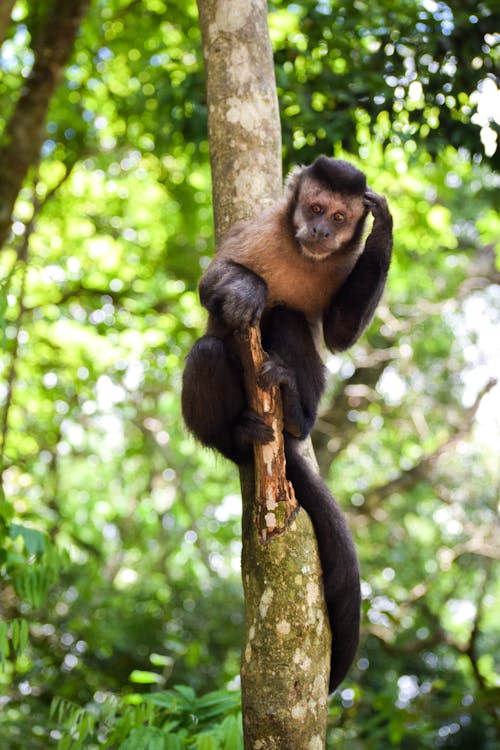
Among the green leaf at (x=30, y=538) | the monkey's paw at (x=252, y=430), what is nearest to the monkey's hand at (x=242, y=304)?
the monkey's paw at (x=252, y=430)

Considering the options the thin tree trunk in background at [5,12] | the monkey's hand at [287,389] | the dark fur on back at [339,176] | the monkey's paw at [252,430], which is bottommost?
the monkey's paw at [252,430]

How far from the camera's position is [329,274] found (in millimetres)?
3822

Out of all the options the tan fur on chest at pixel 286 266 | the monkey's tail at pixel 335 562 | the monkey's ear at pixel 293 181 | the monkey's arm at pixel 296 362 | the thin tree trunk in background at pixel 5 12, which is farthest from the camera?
the thin tree trunk in background at pixel 5 12

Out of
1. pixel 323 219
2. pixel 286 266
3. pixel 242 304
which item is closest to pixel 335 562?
pixel 242 304

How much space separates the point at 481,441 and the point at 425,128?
21.4 ft

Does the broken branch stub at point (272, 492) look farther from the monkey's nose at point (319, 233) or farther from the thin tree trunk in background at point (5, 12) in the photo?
the thin tree trunk in background at point (5, 12)

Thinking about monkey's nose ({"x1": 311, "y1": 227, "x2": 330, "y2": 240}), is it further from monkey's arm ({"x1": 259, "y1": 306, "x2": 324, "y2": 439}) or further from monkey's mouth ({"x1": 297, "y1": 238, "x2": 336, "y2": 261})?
monkey's arm ({"x1": 259, "y1": 306, "x2": 324, "y2": 439})

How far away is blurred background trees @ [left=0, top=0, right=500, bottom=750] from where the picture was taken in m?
5.05

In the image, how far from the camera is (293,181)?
12.8 ft

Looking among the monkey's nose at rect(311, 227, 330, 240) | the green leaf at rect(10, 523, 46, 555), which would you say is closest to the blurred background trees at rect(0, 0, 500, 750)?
the green leaf at rect(10, 523, 46, 555)

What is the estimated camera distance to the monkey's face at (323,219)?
3.67 m

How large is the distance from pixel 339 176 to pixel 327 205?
140 mm

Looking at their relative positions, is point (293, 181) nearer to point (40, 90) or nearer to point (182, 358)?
point (40, 90)

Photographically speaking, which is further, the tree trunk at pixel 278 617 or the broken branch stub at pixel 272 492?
→ the broken branch stub at pixel 272 492
